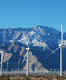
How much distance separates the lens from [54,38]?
97.7 m

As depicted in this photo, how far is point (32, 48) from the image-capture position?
95.2 metres

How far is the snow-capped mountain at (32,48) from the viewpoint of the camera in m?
94.6

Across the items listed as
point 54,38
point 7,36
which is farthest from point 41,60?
point 7,36

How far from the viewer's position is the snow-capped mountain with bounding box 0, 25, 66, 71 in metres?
94.6

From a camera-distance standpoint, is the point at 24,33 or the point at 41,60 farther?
the point at 24,33

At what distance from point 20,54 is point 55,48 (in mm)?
13086

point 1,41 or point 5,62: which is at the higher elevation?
point 1,41

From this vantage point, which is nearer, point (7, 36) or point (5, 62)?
point (5, 62)

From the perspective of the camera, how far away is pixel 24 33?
334 feet

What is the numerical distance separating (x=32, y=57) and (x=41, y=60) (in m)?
3.39

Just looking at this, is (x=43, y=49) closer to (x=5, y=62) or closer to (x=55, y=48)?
(x=55, y=48)

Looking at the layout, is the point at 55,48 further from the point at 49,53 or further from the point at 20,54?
the point at 20,54

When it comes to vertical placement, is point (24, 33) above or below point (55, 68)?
above

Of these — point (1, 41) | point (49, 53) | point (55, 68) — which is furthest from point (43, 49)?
point (1, 41)
